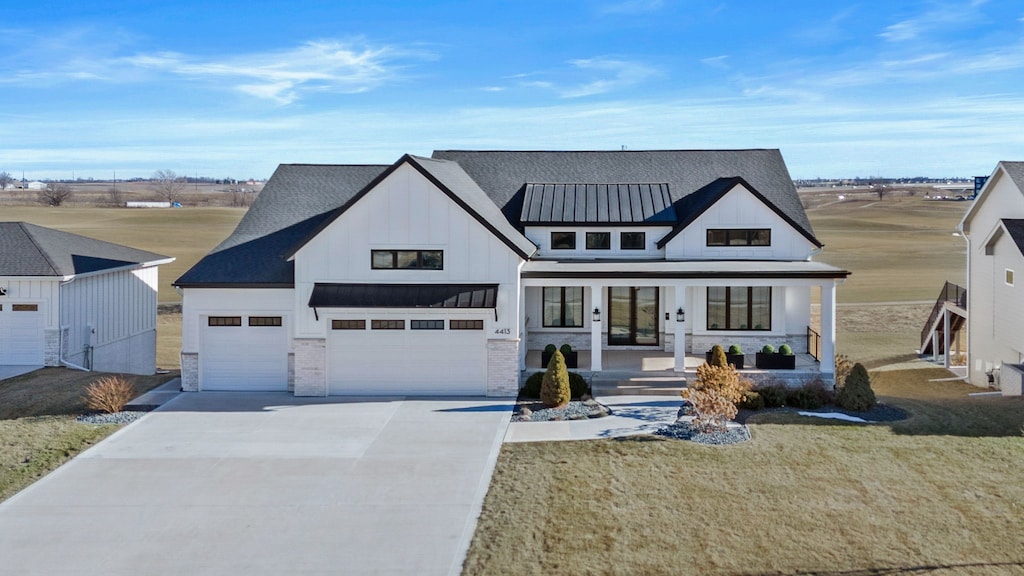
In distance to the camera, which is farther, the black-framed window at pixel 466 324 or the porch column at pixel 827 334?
the porch column at pixel 827 334

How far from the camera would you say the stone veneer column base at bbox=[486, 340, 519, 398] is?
22.7 m

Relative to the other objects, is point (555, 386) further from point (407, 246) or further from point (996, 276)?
point (996, 276)

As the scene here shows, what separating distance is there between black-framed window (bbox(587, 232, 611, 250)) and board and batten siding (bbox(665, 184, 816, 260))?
2.51 m

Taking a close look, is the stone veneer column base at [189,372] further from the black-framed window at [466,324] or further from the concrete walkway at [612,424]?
the concrete walkway at [612,424]

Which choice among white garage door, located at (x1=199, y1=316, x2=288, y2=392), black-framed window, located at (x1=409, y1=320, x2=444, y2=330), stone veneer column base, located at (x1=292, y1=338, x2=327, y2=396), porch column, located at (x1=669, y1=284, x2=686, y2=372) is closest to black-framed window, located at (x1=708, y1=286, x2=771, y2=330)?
porch column, located at (x1=669, y1=284, x2=686, y2=372)

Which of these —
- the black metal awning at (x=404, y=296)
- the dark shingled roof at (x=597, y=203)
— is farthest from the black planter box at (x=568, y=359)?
the dark shingled roof at (x=597, y=203)

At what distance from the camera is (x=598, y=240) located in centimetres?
2719

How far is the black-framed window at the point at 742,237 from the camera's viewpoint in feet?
85.0

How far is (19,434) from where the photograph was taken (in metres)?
19.1

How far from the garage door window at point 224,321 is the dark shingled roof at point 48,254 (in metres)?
5.44

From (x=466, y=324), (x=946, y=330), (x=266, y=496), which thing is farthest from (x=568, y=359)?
(x=946, y=330)

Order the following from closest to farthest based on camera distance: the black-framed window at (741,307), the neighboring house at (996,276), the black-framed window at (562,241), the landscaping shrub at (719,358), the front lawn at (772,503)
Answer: the front lawn at (772,503), the landscaping shrub at (719,358), the black-framed window at (741,307), the neighboring house at (996,276), the black-framed window at (562,241)

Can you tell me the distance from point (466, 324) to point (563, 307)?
478cm

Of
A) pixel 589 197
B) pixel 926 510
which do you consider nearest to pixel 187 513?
pixel 926 510
